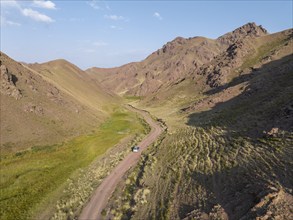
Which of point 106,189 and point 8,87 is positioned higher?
point 8,87

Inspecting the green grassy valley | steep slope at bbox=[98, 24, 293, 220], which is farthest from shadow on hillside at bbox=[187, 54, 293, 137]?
the green grassy valley

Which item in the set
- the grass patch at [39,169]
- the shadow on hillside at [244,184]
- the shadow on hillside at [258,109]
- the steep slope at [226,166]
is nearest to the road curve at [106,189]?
the steep slope at [226,166]

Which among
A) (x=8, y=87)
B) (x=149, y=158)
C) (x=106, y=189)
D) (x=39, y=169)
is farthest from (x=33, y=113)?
(x=106, y=189)

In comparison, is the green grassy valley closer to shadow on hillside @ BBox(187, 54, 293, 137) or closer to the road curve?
the road curve

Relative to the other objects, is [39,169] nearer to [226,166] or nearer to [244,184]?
[226,166]

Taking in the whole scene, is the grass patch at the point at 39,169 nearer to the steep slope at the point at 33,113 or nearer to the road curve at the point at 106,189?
the steep slope at the point at 33,113

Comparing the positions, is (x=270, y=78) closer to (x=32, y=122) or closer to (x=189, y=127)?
(x=189, y=127)

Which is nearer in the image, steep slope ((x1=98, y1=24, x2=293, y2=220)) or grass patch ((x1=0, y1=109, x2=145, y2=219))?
steep slope ((x1=98, y1=24, x2=293, y2=220))
